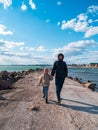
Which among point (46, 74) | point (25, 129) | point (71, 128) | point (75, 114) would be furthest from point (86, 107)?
point (25, 129)

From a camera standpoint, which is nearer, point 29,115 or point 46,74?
point 29,115

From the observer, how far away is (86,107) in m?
8.88

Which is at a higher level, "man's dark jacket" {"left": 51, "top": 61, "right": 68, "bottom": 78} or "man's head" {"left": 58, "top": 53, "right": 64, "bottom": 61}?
"man's head" {"left": 58, "top": 53, "right": 64, "bottom": 61}

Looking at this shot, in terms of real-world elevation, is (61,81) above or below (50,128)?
above

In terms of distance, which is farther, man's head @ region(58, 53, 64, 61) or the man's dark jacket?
the man's dark jacket

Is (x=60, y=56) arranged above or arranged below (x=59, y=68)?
above

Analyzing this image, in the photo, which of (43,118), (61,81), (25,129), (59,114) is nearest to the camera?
(25,129)

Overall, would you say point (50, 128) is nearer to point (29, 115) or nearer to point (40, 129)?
point (40, 129)

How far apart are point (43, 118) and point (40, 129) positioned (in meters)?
1.06

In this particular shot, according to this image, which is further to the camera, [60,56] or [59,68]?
[59,68]

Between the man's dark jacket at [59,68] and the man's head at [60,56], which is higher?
the man's head at [60,56]

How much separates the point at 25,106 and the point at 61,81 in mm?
1806

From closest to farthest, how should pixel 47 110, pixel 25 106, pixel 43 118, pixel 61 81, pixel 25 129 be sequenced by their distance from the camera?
pixel 25 129 → pixel 43 118 → pixel 47 110 → pixel 25 106 → pixel 61 81

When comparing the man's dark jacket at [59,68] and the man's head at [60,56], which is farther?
the man's dark jacket at [59,68]
